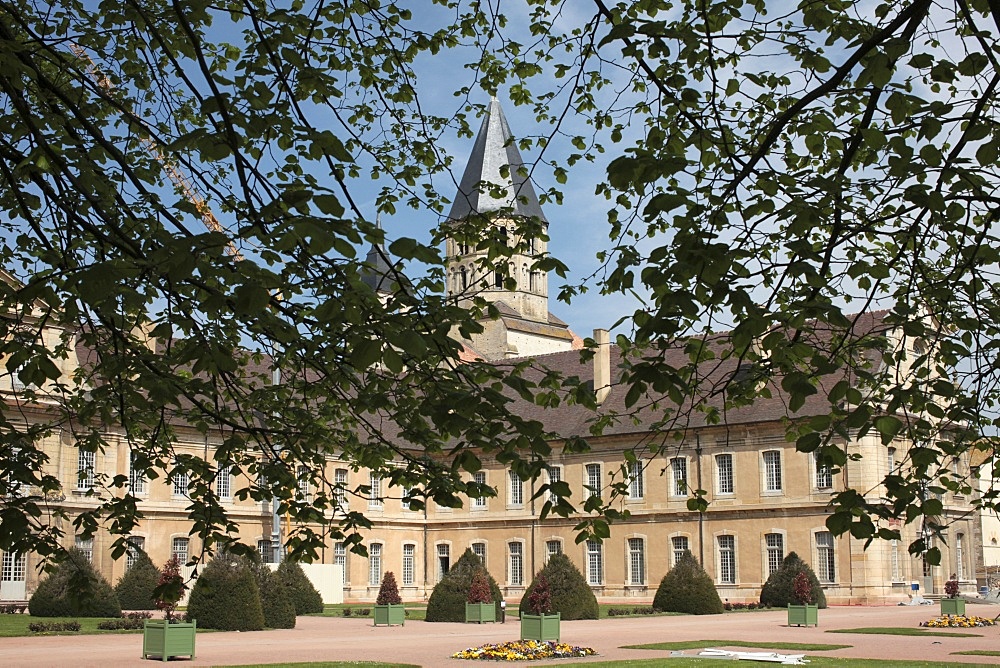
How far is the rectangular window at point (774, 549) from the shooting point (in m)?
38.4

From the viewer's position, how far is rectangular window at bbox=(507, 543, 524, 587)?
43.8m

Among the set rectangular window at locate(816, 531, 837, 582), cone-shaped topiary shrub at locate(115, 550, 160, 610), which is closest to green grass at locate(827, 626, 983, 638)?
rectangular window at locate(816, 531, 837, 582)

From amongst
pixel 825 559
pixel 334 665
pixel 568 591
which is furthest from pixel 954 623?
pixel 334 665

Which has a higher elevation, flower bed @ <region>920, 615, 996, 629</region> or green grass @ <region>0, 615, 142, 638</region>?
green grass @ <region>0, 615, 142, 638</region>

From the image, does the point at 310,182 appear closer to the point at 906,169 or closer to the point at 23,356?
the point at 23,356

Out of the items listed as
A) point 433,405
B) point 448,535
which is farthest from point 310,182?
point 448,535

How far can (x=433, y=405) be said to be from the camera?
5.70 meters

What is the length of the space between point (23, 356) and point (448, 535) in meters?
41.0

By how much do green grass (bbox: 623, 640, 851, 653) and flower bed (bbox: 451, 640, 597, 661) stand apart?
1.38 meters

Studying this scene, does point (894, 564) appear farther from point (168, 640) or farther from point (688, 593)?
point (168, 640)

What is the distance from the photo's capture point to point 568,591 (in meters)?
29.0

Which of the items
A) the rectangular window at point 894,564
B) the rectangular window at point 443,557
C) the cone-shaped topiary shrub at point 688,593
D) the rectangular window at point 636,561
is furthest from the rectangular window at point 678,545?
the rectangular window at point 443,557

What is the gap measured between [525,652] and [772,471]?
23.6m

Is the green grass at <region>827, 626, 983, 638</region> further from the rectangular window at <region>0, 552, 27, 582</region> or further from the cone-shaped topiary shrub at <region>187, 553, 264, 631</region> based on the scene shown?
the rectangular window at <region>0, 552, 27, 582</region>
